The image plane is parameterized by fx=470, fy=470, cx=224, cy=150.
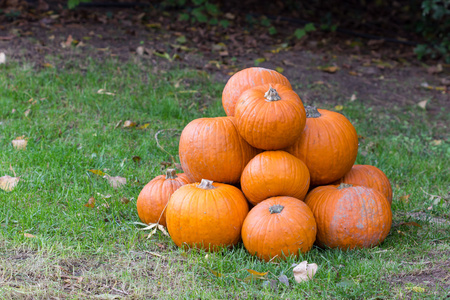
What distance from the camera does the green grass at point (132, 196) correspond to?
255 centimetres

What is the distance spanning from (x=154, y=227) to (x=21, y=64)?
350cm

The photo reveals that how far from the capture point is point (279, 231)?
9.19 ft

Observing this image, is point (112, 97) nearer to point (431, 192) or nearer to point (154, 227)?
point (154, 227)

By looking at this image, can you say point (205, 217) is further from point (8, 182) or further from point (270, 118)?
point (8, 182)

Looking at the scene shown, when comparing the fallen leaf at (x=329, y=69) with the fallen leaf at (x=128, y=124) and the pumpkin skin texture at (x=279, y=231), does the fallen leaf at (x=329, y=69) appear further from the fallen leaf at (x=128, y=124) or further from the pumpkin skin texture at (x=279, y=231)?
the pumpkin skin texture at (x=279, y=231)

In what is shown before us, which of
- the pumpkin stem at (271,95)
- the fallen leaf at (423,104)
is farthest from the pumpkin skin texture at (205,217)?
the fallen leaf at (423,104)

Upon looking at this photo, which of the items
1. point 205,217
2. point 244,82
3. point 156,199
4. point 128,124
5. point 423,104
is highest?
point 244,82

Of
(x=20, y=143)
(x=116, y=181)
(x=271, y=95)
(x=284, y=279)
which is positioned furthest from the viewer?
(x=20, y=143)

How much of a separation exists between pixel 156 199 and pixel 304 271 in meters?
1.15

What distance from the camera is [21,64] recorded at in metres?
5.69

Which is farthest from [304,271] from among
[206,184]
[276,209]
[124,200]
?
[124,200]

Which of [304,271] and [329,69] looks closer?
[304,271]

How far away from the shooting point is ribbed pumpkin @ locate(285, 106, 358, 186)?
3.19 m

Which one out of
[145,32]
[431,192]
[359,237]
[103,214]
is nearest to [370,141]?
[431,192]
